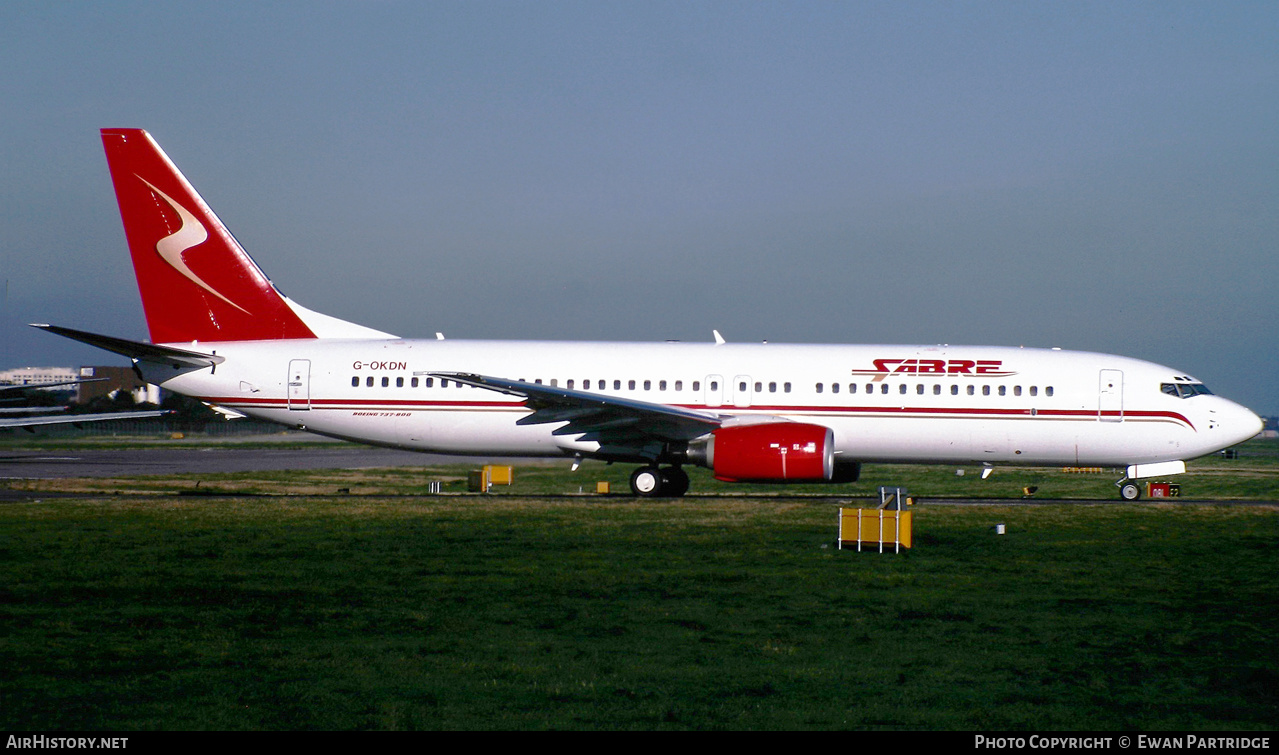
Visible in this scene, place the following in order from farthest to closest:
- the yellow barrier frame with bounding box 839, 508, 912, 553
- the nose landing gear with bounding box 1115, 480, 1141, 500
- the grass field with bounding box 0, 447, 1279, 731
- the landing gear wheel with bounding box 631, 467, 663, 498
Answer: the landing gear wheel with bounding box 631, 467, 663, 498
the nose landing gear with bounding box 1115, 480, 1141, 500
the yellow barrier frame with bounding box 839, 508, 912, 553
the grass field with bounding box 0, 447, 1279, 731

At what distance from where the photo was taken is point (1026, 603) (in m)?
11.9

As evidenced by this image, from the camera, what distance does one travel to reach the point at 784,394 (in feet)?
84.6

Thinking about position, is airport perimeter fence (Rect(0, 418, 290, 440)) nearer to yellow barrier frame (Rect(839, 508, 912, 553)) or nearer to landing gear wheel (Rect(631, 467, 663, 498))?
landing gear wheel (Rect(631, 467, 663, 498))

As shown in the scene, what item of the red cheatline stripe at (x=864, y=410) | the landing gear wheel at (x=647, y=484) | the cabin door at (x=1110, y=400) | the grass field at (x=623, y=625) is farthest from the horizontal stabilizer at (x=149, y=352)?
the cabin door at (x=1110, y=400)

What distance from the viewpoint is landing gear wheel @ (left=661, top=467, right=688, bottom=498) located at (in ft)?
85.0

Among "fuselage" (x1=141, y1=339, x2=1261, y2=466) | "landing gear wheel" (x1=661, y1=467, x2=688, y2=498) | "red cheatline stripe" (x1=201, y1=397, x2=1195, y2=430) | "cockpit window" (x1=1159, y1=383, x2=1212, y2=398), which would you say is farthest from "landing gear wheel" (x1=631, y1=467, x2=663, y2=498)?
"cockpit window" (x1=1159, y1=383, x2=1212, y2=398)

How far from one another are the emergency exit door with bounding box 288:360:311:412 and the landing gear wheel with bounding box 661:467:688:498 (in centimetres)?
859

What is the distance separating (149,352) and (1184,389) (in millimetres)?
23535

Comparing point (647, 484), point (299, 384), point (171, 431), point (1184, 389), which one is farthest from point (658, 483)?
point (171, 431)

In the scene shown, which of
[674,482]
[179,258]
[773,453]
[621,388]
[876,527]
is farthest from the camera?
[179,258]

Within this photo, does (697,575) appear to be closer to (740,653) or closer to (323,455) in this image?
(740,653)

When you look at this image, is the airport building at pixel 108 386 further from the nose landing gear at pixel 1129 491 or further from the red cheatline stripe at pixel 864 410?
the nose landing gear at pixel 1129 491

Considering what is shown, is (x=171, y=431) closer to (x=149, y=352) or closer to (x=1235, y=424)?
(x=149, y=352)

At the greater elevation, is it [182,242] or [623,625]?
[182,242]
